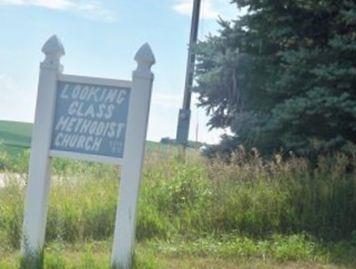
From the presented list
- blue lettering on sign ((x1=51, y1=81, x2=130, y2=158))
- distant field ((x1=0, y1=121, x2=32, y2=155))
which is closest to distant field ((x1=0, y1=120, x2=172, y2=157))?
distant field ((x1=0, y1=121, x2=32, y2=155))

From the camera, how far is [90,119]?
562 centimetres

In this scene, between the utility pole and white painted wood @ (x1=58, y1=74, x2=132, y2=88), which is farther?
the utility pole

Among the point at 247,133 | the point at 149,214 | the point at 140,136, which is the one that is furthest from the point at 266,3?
the point at 140,136

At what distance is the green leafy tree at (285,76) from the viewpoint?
898cm

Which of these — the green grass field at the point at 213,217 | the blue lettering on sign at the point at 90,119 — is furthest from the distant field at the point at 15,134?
the blue lettering on sign at the point at 90,119

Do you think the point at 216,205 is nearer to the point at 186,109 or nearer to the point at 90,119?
the point at 90,119

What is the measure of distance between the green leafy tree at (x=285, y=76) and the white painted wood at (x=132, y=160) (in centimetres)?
402

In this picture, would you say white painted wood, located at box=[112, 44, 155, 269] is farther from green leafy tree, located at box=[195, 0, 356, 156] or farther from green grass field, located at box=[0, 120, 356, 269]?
green leafy tree, located at box=[195, 0, 356, 156]

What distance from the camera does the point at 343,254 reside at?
6262 millimetres

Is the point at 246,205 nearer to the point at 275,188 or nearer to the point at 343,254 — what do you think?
the point at 275,188

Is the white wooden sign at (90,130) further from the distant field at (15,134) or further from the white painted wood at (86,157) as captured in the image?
the distant field at (15,134)

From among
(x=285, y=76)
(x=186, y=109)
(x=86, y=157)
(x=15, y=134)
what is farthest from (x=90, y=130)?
(x=15, y=134)

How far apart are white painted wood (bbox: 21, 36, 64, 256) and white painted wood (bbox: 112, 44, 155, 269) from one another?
0.73 meters

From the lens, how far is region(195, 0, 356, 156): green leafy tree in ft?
29.5
